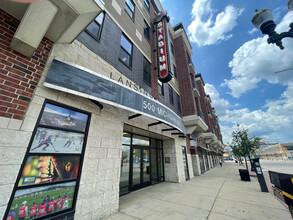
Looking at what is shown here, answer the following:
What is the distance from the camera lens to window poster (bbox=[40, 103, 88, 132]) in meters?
3.16

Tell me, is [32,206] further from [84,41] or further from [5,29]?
[84,41]

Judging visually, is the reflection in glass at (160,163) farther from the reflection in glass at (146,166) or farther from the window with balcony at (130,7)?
the window with balcony at (130,7)

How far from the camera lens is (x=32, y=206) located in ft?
8.74

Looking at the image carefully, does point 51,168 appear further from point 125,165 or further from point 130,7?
point 130,7

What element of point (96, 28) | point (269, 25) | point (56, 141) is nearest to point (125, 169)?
point (56, 141)

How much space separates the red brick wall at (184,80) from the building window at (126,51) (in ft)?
25.9

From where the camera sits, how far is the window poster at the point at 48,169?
269cm

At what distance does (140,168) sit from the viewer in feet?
25.3

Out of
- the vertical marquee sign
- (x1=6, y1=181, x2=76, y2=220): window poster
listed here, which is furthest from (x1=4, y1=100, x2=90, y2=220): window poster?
the vertical marquee sign

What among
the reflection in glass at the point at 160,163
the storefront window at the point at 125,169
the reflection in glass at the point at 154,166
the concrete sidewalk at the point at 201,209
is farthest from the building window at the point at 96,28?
the reflection in glass at the point at 160,163

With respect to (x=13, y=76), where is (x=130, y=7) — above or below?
above

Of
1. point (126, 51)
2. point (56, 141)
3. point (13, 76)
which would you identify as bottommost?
point (56, 141)

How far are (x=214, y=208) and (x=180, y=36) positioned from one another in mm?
16591

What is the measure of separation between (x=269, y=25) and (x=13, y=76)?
20.1ft
